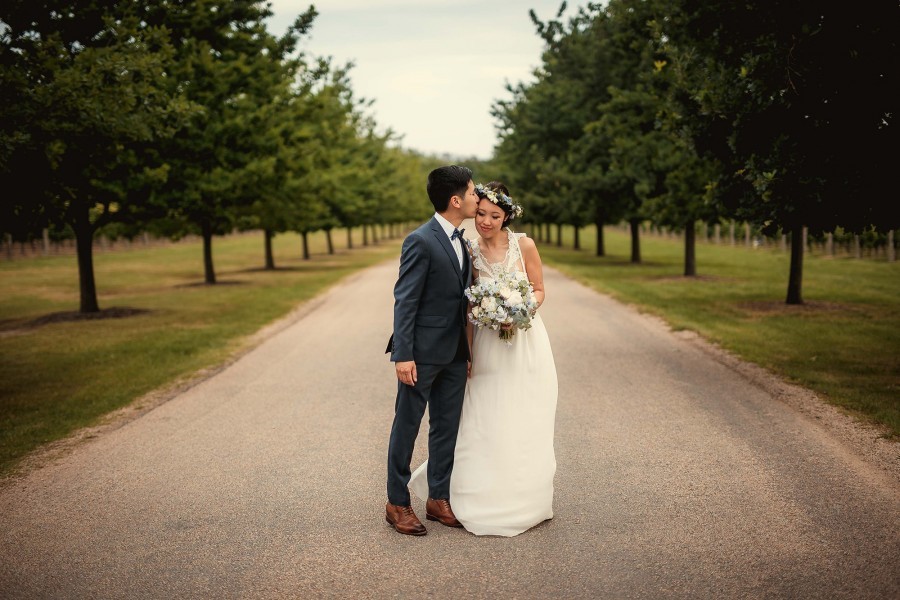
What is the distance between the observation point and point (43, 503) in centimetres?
513

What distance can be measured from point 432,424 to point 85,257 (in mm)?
15288

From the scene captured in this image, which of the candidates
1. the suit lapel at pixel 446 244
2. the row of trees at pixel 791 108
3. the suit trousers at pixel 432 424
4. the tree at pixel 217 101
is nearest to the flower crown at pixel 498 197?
the suit lapel at pixel 446 244

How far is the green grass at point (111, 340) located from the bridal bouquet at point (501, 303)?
13.8ft

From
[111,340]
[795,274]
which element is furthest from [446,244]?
[795,274]

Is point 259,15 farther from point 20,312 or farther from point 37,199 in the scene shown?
point 37,199

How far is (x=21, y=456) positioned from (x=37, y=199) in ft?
15.6

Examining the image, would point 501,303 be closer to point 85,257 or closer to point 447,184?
point 447,184

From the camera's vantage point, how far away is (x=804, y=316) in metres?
15.0

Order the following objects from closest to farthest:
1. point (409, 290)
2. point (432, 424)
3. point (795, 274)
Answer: point (409, 290) < point (432, 424) < point (795, 274)

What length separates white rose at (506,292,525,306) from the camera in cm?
445

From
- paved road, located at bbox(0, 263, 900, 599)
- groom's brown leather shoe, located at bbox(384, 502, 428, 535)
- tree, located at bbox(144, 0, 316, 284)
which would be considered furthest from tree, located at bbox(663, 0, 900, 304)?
tree, located at bbox(144, 0, 316, 284)

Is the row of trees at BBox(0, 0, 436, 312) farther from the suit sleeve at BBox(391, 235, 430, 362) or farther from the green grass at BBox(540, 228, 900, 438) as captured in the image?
the green grass at BBox(540, 228, 900, 438)

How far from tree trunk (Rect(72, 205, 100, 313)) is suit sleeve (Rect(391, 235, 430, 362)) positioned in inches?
595

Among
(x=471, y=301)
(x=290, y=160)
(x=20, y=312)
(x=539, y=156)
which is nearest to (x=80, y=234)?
(x=20, y=312)
